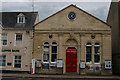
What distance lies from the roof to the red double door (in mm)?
6238

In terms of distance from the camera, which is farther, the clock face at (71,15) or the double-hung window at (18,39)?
the double-hung window at (18,39)

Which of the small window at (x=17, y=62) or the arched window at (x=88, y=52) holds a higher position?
the arched window at (x=88, y=52)

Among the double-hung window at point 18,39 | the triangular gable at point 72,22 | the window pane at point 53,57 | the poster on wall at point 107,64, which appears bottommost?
the poster on wall at point 107,64

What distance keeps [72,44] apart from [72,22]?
2.94 meters

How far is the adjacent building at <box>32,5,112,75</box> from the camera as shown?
22.5 metres

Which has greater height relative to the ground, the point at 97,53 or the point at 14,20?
the point at 14,20

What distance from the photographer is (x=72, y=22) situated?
23.2 metres

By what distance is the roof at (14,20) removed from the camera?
24188 millimetres

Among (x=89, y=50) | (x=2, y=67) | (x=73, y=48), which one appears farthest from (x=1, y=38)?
(x=89, y=50)

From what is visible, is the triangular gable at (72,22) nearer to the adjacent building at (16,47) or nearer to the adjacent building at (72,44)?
the adjacent building at (72,44)

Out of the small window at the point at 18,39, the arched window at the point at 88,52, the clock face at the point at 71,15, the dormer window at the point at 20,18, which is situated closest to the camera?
the arched window at the point at 88,52

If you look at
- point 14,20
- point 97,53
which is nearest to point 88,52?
point 97,53

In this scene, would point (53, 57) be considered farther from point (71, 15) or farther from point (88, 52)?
point (71, 15)

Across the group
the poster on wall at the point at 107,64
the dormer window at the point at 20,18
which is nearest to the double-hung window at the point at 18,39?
the dormer window at the point at 20,18
